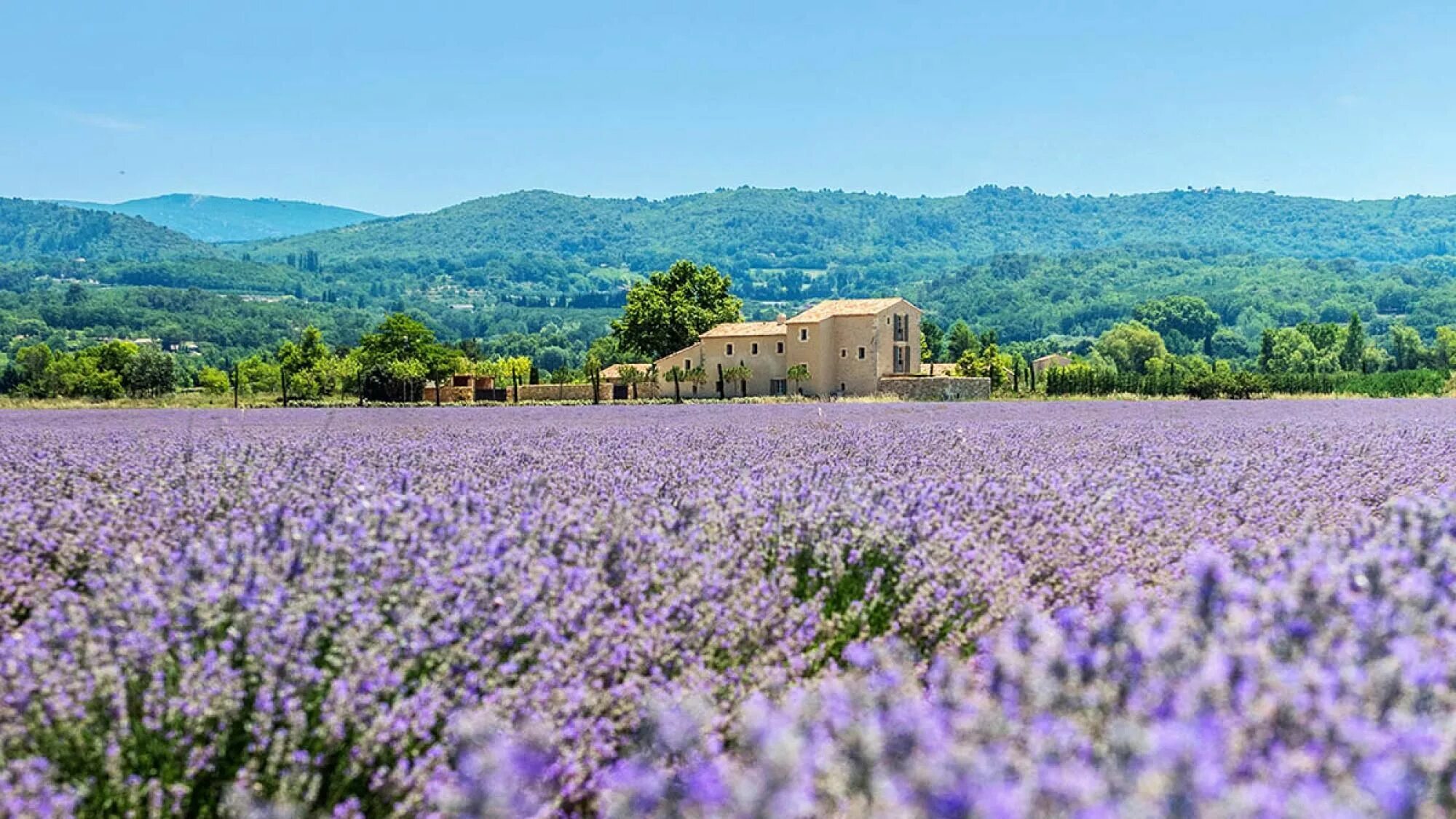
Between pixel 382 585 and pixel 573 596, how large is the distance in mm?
511

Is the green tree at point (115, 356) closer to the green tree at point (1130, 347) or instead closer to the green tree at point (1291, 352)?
the green tree at point (1291, 352)

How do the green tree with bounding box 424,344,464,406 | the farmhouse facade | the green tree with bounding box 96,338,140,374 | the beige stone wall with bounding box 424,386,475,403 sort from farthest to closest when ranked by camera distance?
the green tree with bounding box 96,338,140,374, the green tree with bounding box 424,344,464,406, the farmhouse facade, the beige stone wall with bounding box 424,386,475,403

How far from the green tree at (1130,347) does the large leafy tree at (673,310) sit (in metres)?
63.2

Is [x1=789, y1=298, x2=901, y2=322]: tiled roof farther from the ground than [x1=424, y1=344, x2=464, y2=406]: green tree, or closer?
farther from the ground

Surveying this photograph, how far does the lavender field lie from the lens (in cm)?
158

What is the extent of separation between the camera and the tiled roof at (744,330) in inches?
2208

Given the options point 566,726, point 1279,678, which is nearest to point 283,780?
point 566,726

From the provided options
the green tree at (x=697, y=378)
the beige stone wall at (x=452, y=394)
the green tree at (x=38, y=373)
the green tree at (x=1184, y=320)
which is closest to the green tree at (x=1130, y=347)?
the green tree at (x=1184, y=320)

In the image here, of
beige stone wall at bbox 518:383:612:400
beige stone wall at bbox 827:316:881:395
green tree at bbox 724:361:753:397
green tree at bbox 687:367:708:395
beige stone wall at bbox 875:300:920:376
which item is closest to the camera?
beige stone wall at bbox 518:383:612:400

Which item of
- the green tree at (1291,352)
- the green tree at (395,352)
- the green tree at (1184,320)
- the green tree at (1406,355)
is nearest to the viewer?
the green tree at (395,352)

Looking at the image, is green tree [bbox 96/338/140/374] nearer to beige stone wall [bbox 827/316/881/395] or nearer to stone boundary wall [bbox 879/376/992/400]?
beige stone wall [bbox 827/316/881/395]

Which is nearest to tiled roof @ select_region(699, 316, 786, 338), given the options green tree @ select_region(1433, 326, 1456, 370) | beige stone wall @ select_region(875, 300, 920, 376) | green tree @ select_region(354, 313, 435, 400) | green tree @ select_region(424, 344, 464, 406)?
beige stone wall @ select_region(875, 300, 920, 376)

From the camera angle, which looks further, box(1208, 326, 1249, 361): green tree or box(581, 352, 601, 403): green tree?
box(1208, 326, 1249, 361): green tree

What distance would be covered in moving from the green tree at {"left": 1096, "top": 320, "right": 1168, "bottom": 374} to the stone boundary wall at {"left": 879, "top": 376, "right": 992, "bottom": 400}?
2722 inches
